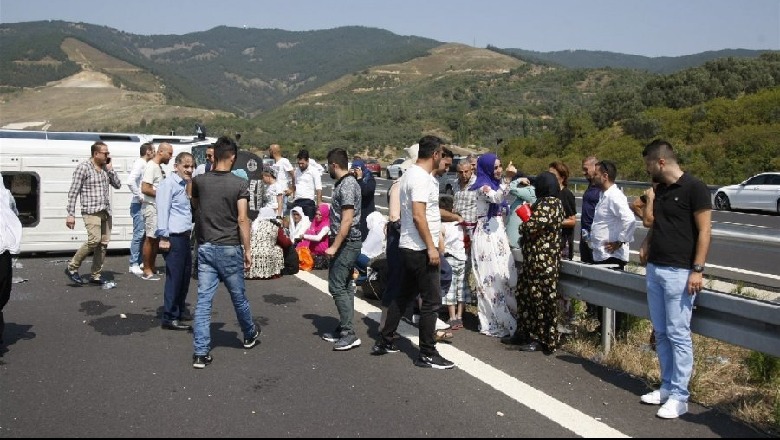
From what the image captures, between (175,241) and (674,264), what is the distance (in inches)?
204

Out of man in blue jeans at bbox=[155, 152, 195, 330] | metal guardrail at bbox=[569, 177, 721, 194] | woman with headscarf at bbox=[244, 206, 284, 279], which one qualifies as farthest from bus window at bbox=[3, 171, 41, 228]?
metal guardrail at bbox=[569, 177, 721, 194]

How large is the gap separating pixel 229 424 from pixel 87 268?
7.86 meters

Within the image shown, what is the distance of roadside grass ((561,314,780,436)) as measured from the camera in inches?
212

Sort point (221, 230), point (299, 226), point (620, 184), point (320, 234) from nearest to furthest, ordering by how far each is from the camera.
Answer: point (221, 230)
point (320, 234)
point (299, 226)
point (620, 184)

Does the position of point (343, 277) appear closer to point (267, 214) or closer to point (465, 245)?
point (465, 245)

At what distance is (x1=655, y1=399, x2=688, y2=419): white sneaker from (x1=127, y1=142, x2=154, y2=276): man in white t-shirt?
791 centimetres

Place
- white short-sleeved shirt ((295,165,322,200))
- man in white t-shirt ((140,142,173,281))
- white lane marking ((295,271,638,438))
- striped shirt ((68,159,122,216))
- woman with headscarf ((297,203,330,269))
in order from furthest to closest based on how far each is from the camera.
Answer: white short-sleeved shirt ((295,165,322,200)) → woman with headscarf ((297,203,330,269)) → man in white t-shirt ((140,142,173,281)) → striped shirt ((68,159,122,216)) → white lane marking ((295,271,638,438))

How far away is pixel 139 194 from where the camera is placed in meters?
10.9

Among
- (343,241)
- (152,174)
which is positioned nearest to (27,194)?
(152,174)

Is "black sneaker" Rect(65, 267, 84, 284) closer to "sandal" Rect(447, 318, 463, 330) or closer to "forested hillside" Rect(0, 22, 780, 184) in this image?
"sandal" Rect(447, 318, 463, 330)

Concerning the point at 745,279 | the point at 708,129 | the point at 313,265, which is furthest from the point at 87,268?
the point at 708,129

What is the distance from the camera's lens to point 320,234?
11.5 meters

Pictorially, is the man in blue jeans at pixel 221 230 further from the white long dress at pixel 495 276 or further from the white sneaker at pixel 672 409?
the white sneaker at pixel 672 409

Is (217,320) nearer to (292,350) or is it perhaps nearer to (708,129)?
(292,350)
